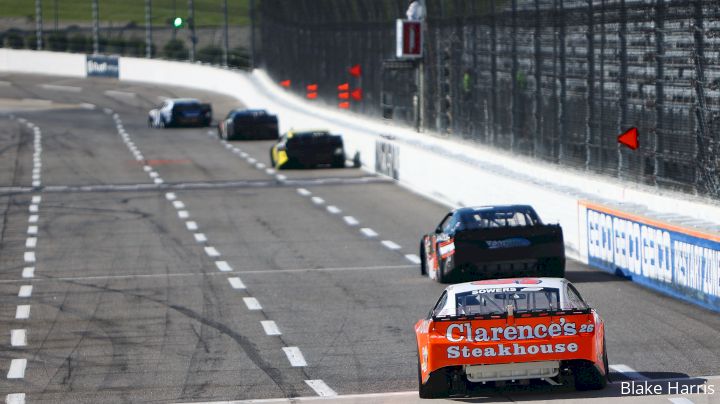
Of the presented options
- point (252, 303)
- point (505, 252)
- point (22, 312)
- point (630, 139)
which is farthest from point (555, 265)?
point (22, 312)

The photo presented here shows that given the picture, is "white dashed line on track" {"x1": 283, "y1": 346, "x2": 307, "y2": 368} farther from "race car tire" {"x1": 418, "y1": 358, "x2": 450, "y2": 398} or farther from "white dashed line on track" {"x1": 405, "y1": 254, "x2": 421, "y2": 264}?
"white dashed line on track" {"x1": 405, "y1": 254, "x2": 421, "y2": 264}

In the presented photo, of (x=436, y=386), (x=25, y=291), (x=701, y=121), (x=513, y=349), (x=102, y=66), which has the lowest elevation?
(x=25, y=291)

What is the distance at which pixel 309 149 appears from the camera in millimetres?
45219

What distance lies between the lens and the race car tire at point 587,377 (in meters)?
13.5

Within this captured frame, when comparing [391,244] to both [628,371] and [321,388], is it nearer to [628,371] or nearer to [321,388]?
[628,371]

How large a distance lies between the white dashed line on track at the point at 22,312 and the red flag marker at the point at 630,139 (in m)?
10.3

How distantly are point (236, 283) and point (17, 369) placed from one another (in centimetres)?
738

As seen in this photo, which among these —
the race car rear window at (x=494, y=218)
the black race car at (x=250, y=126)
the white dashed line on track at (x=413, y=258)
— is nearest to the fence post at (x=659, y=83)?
the race car rear window at (x=494, y=218)

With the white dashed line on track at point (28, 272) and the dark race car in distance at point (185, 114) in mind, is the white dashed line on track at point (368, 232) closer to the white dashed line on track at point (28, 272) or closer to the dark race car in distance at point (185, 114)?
the white dashed line on track at point (28, 272)

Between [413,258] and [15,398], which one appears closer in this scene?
[15,398]

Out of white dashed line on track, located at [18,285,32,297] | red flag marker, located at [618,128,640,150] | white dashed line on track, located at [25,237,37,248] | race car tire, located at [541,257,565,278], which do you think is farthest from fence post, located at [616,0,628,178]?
white dashed line on track, located at [25,237,37,248]

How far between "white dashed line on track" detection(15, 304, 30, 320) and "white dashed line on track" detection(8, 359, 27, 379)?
3500mm

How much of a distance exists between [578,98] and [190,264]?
27.2ft

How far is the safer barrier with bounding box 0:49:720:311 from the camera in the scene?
67.7ft
